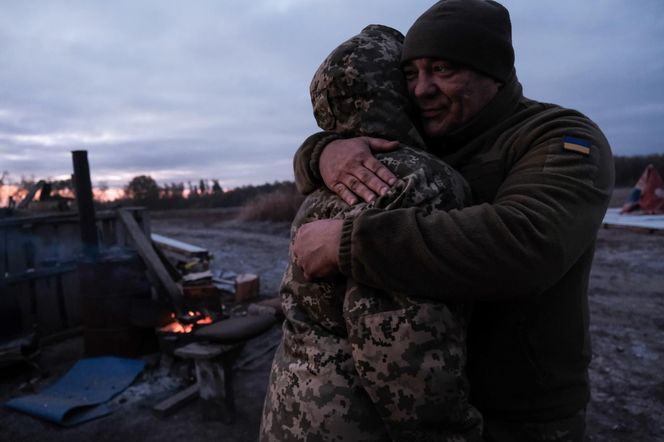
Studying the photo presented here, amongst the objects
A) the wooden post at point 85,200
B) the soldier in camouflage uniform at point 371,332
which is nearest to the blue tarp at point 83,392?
the wooden post at point 85,200

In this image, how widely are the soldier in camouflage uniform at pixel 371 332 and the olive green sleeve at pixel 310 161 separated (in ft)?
0.20

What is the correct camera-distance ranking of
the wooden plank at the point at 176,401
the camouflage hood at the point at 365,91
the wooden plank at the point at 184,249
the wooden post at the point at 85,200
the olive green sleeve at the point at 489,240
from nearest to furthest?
1. the olive green sleeve at the point at 489,240
2. the camouflage hood at the point at 365,91
3. the wooden plank at the point at 176,401
4. the wooden post at the point at 85,200
5. the wooden plank at the point at 184,249

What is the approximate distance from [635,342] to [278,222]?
14.4 metres

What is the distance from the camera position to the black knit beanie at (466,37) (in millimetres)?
1542

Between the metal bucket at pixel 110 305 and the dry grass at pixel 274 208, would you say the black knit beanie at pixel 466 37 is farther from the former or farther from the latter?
the dry grass at pixel 274 208

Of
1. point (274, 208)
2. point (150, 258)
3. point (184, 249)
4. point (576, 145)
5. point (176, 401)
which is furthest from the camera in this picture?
point (274, 208)

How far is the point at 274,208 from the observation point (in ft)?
63.0

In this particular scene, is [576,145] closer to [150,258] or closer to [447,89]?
[447,89]

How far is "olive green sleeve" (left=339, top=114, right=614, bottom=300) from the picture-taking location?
1186 mm

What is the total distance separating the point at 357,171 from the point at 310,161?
328 millimetres

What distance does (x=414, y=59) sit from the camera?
1581 mm

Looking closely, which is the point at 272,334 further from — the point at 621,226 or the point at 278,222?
the point at 278,222

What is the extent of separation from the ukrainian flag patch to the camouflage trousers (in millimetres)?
311

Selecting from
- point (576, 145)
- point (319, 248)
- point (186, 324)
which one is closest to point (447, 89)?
point (576, 145)
